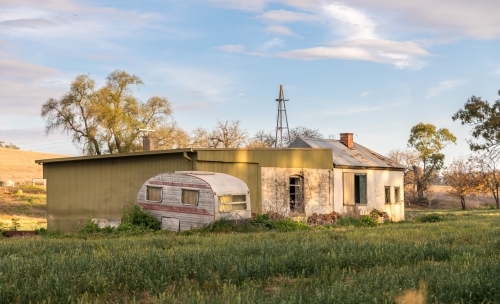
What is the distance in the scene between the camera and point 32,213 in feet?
157

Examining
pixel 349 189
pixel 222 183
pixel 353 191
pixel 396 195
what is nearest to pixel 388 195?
pixel 396 195

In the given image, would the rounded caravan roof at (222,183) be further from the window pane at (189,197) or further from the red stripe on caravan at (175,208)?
the red stripe on caravan at (175,208)

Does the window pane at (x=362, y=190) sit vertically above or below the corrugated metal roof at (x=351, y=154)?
below

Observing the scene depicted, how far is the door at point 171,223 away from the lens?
2208 cm

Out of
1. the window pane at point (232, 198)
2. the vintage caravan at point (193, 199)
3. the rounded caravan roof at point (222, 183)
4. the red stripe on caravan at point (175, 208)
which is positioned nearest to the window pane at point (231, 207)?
the vintage caravan at point (193, 199)

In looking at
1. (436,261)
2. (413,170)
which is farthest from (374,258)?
(413,170)

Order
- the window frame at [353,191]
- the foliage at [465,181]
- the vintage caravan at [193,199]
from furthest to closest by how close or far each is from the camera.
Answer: the foliage at [465,181], the window frame at [353,191], the vintage caravan at [193,199]

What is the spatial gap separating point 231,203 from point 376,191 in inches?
532

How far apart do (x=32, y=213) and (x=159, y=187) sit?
94.5ft

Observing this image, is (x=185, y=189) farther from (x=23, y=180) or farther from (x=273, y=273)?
(x=23, y=180)

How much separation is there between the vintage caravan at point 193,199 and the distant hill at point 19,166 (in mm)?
48711

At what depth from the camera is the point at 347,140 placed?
1412 inches

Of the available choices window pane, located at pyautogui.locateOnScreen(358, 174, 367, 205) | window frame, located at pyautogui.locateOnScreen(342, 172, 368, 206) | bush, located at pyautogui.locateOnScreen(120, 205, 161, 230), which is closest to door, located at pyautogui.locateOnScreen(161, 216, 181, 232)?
bush, located at pyautogui.locateOnScreen(120, 205, 161, 230)

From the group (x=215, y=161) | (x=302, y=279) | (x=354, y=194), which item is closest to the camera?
(x=302, y=279)
